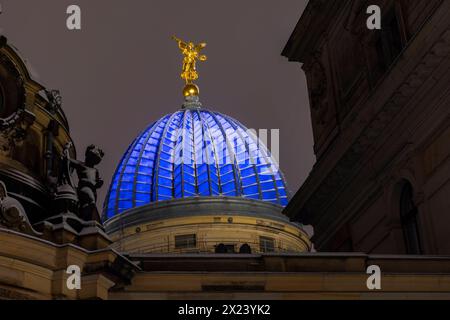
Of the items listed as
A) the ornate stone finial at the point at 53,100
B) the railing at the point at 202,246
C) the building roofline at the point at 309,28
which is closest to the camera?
the ornate stone finial at the point at 53,100

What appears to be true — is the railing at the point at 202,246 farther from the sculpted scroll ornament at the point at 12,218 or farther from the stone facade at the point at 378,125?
the sculpted scroll ornament at the point at 12,218

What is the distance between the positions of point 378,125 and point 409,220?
257cm

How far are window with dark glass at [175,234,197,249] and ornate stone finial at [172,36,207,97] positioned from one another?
53.7 feet

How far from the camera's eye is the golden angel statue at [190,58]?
62000 millimetres

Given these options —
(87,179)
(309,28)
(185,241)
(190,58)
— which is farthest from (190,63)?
(87,179)

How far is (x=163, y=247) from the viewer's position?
48844mm

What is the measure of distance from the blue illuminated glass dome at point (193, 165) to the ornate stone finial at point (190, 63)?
224 centimetres

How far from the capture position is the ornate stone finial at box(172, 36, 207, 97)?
62.0 metres

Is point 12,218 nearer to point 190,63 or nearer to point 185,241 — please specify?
point 185,241

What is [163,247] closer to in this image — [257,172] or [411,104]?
[257,172]

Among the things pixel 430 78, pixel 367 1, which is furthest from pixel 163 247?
pixel 430 78

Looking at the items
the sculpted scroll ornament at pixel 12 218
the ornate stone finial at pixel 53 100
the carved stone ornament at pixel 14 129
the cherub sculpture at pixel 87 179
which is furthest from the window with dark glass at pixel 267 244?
the sculpted scroll ornament at pixel 12 218

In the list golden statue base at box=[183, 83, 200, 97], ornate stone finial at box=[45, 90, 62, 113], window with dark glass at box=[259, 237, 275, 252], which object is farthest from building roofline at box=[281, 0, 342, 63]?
golden statue base at box=[183, 83, 200, 97]

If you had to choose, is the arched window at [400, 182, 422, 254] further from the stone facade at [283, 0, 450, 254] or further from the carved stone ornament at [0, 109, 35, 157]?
the carved stone ornament at [0, 109, 35, 157]
